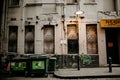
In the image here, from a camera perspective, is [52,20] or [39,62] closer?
[39,62]

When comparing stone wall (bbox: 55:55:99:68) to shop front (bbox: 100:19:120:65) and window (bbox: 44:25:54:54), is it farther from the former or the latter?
shop front (bbox: 100:19:120:65)

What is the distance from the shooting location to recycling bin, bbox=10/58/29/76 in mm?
16716

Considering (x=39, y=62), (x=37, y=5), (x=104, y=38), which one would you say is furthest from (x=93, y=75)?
(x=37, y=5)

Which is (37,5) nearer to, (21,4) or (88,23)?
(21,4)

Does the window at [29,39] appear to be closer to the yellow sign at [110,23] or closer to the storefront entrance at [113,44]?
the yellow sign at [110,23]

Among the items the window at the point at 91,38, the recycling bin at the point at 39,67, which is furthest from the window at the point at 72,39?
the recycling bin at the point at 39,67

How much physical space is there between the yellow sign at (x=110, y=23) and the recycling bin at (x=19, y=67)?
8327 millimetres

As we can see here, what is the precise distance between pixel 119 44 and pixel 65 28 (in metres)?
5.32

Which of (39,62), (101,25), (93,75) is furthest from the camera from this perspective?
(101,25)

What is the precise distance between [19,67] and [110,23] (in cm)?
936

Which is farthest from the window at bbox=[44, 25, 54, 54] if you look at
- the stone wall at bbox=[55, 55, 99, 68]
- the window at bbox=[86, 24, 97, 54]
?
the window at bbox=[86, 24, 97, 54]

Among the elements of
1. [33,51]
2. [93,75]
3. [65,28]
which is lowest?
[93,75]

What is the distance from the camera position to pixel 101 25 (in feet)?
69.5

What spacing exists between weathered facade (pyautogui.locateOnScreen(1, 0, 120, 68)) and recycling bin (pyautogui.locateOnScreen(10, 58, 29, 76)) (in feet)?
16.0
